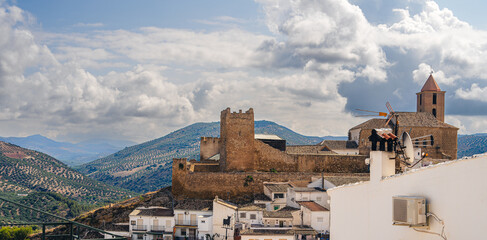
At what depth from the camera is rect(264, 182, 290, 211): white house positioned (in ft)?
134

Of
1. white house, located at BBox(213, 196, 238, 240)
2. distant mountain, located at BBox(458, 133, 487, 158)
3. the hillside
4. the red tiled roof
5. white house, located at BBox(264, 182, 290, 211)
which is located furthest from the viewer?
distant mountain, located at BBox(458, 133, 487, 158)

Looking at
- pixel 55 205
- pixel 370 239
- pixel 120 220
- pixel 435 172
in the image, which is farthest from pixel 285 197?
pixel 55 205

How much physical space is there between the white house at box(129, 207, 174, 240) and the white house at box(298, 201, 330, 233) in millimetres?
10572

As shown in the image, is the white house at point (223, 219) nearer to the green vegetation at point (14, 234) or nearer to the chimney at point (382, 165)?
the green vegetation at point (14, 234)

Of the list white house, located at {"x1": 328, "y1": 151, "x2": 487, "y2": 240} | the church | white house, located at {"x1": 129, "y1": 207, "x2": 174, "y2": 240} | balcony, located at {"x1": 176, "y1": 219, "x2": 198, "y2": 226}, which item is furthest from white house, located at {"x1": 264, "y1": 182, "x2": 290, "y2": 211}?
white house, located at {"x1": 328, "y1": 151, "x2": 487, "y2": 240}

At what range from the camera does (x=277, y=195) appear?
41.3m

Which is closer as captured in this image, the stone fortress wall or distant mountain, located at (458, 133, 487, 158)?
the stone fortress wall

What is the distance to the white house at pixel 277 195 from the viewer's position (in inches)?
1603

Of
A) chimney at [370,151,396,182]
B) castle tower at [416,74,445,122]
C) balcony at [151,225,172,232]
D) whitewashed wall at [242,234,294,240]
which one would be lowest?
balcony at [151,225,172,232]

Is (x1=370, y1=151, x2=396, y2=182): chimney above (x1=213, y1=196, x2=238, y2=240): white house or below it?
above

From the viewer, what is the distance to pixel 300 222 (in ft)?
123

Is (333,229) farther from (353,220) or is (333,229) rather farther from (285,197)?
(285,197)

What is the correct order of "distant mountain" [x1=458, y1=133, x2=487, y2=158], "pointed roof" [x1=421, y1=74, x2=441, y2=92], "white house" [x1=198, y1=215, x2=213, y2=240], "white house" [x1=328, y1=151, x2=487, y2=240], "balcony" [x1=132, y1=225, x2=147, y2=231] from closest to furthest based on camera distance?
"white house" [x1=328, y1=151, x2=487, y2=240] < "white house" [x1=198, y1=215, x2=213, y2=240] < "balcony" [x1=132, y1=225, x2=147, y2=231] < "pointed roof" [x1=421, y1=74, x2=441, y2=92] < "distant mountain" [x1=458, y1=133, x2=487, y2=158]

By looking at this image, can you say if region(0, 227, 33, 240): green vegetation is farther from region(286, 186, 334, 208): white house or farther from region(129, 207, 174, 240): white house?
region(286, 186, 334, 208): white house
